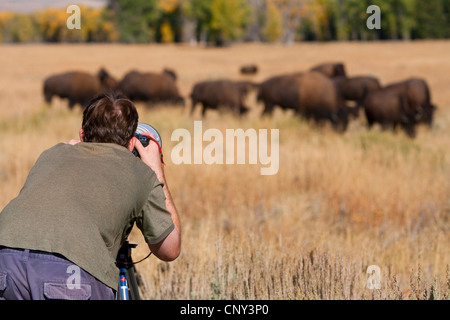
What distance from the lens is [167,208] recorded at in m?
2.72

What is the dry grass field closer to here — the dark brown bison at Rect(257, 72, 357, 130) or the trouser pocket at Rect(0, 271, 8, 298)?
the dark brown bison at Rect(257, 72, 357, 130)

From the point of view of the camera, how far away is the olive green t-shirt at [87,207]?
2346 mm

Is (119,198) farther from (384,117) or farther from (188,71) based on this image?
(188,71)

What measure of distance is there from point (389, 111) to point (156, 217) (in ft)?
43.9

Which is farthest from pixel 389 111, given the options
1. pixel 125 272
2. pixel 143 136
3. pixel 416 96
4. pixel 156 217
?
pixel 156 217

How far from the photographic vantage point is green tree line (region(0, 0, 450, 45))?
7931 centimetres

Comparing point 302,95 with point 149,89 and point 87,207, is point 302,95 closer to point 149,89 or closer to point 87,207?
point 149,89

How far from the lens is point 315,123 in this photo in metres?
15.4

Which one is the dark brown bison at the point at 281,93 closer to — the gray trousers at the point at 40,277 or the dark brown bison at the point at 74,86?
the dark brown bison at the point at 74,86

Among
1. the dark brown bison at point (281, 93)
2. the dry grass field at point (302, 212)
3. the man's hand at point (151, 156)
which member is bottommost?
the dry grass field at point (302, 212)

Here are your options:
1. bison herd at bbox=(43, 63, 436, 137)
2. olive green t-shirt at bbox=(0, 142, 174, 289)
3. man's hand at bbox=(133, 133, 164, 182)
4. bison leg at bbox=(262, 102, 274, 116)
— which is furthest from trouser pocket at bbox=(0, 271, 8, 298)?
bison leg at bbox=(262, 102, 274, 116)

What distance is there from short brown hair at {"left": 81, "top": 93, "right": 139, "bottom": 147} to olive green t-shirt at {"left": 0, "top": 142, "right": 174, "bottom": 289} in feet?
0.16

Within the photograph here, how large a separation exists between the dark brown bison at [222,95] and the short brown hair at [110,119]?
15146 millimetres

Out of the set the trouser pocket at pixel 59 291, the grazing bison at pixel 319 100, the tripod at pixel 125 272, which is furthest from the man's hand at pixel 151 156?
the grazing bison at pixel 319 100
